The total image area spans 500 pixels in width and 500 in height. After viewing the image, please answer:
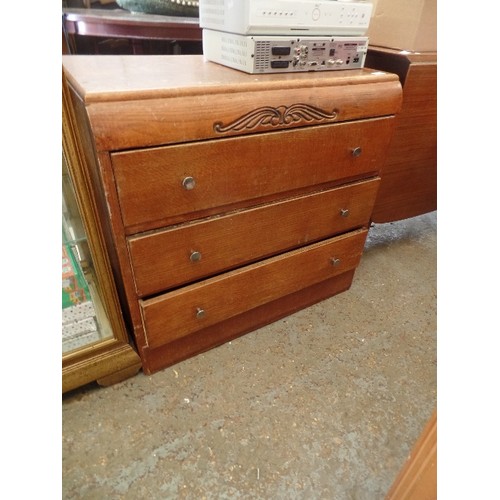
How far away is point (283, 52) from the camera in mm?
950

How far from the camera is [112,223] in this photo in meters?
0.79

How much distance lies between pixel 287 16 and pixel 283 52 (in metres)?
0.08

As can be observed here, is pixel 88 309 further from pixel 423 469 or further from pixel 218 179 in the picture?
pixel 423 469

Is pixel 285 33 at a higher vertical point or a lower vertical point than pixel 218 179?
higher

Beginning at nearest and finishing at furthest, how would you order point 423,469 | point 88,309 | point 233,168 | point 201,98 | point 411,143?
1. point 423,469
2. point 201,98
3. point 233,168
4. point 88,309
5. point 411,143

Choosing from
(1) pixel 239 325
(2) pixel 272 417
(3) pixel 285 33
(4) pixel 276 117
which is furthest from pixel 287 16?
(2) pixel 272 417

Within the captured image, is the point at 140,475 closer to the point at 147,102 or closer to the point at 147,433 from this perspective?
the point at 147,433

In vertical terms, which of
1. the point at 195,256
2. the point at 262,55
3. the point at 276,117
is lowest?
the point at 195,256

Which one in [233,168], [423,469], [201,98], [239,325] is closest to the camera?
[423,469]

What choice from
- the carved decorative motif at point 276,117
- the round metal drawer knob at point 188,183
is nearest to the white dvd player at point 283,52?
the carved decorative motif at point 276,117

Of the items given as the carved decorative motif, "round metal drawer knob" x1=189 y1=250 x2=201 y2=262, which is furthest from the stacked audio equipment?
"round metal drawer knob" x1=189 y1=250 x2=201 y2=262

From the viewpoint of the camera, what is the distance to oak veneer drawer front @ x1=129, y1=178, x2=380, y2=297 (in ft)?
2.92

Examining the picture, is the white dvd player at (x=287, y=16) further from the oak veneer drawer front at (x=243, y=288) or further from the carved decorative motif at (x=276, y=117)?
the oak veneer drawer front at (x=243, y=288)
